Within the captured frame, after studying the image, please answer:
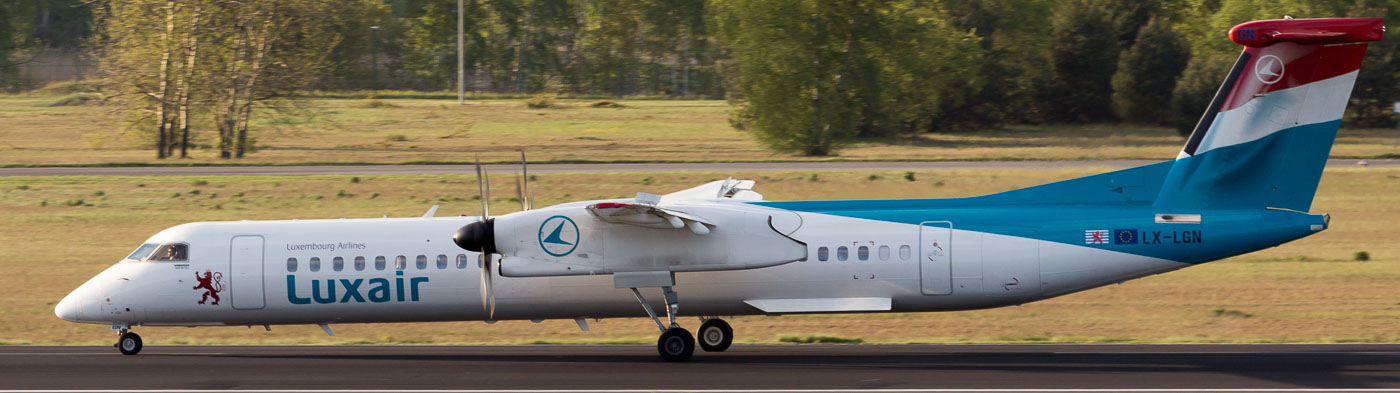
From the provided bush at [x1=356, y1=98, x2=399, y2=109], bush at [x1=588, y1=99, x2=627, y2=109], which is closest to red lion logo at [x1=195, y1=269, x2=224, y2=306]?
bush at [x1=356, y1=98, x2=399, y2=109]

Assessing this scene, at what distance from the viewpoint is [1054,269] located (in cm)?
1659

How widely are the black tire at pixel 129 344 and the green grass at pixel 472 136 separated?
21.6m

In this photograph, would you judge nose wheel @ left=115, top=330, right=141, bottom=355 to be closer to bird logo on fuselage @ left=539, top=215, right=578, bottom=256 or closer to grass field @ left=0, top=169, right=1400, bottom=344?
grass field @ left=0, top=169, right=1400, bottom=344

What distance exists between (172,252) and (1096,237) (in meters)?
12.6

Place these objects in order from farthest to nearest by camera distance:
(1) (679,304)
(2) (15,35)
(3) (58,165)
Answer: (2) (15,35)
(3) (58,165)
(1) (679,304)

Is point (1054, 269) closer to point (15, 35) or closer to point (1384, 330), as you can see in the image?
point (1384, 330)

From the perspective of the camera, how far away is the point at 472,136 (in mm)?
61906

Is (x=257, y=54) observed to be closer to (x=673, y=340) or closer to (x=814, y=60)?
(x=814, y=60)

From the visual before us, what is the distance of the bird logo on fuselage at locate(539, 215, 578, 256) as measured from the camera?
651 inches

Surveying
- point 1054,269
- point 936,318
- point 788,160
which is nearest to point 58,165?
point 788,160

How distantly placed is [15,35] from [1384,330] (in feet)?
288

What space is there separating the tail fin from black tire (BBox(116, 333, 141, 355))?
1418cm

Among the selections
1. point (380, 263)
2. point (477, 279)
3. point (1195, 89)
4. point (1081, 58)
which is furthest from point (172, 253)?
point (1081, 58)

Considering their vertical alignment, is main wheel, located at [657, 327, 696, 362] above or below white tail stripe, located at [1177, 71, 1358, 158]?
below
